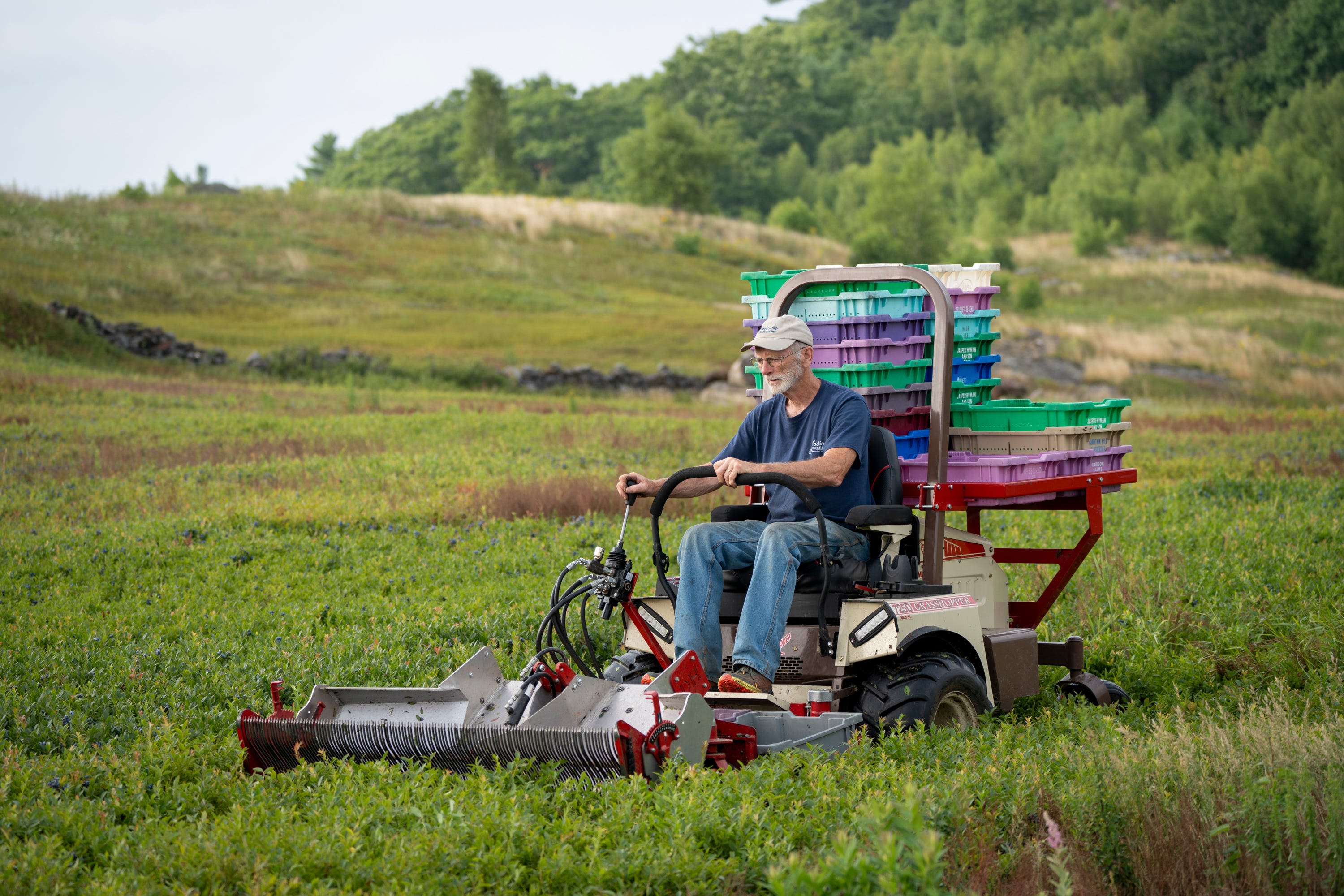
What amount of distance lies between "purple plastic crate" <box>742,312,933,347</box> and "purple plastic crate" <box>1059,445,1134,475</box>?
1137mm

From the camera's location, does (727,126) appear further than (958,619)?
Yes

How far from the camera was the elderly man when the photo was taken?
5.84m

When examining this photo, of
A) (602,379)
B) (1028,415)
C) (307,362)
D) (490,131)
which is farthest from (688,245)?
(1028,415)

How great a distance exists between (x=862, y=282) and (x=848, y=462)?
141 centimetres

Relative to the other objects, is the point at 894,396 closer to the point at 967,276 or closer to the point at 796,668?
the point at 967,276

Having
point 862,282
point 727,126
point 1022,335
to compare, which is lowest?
point 1022,335

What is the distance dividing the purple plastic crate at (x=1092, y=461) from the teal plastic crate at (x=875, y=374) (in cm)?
98

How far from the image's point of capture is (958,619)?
6320 mm

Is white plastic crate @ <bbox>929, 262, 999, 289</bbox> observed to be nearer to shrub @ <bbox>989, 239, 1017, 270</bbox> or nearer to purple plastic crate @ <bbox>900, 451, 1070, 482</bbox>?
purple plastic crate @ <bbox>900, 451, 1070, 482</bbox>

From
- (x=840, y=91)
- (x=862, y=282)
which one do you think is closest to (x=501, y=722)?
(x=862, y=282)

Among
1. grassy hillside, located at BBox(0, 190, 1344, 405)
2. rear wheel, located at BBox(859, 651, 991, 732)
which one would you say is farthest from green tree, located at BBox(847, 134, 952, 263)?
rear wheel, located at BBox(859, 651, 991, 732)

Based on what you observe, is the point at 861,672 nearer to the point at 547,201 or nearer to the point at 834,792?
the point at 834,792

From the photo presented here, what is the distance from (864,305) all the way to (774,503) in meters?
1.35

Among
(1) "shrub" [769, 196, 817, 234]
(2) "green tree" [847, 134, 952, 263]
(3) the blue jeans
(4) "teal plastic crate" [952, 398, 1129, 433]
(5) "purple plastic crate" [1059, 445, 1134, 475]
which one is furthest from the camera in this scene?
(1) "shrub" [769, 196, 817, 234]
